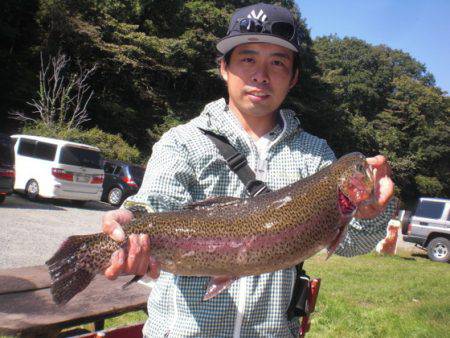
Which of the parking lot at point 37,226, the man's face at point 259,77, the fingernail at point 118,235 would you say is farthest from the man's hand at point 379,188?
the parking lot at point 37,226

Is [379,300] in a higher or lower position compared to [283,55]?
lower

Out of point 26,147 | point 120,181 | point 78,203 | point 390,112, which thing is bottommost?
point 78,203

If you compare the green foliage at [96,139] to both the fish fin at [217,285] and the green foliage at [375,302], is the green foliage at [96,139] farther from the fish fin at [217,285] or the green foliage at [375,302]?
the fish fin at [217,285]

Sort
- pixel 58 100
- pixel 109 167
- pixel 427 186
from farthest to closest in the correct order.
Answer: pixel 427 186 → pixel 58 100 → pixel 109 167

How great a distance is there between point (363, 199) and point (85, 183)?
57.4 ft

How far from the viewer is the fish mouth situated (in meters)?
2.77

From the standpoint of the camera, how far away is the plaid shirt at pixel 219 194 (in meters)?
2.64

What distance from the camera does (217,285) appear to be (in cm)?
254

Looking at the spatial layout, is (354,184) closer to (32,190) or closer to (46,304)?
(46,304)

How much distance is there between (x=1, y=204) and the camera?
1662 centimetres

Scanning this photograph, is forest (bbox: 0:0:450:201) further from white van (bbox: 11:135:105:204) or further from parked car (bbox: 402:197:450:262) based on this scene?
parked car (bbox: 402:197:450:262)

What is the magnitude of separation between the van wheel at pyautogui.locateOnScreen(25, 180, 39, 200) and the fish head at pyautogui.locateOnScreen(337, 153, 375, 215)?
17810 mm

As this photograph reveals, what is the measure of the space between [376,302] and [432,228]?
11314 mm

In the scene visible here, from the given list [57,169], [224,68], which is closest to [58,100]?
[57,169]
